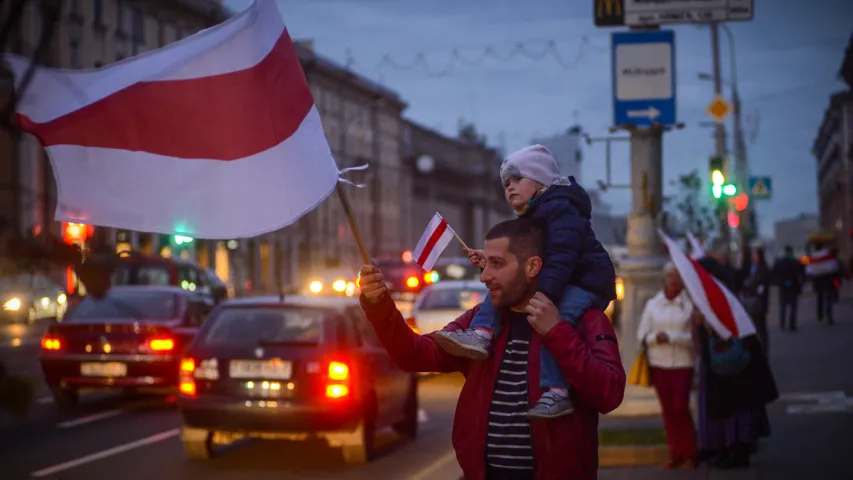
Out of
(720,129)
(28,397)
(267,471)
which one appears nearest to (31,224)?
(28,397)

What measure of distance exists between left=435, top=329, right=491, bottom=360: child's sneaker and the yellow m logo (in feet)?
34.2

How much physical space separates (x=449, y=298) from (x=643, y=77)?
27.1 ft

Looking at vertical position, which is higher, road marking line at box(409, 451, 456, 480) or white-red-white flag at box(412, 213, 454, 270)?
white-red-white flag at box(412, 213, 454, 270)

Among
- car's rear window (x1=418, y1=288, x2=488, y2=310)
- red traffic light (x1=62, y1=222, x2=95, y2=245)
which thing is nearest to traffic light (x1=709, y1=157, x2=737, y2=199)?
car's rear window (x1=418, y1=288, x2=488, y2=310)

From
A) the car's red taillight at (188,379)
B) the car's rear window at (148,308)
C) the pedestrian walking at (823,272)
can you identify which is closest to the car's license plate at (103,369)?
the car's rear window at (148,308)

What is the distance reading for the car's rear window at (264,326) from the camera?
38.6 ft

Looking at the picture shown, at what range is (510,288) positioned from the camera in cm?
414

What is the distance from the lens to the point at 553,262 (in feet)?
13.6

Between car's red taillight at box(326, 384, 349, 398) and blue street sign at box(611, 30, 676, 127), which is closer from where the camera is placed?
car's red taillight at box(326, 384, 349, 398)

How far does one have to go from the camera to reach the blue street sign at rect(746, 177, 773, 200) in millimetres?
40406

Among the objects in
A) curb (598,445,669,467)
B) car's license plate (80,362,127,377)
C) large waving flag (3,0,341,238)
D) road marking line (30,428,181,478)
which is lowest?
road marking line (30,428,181,478)

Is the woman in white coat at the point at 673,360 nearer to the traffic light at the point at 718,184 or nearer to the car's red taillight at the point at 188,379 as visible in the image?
the car's red taillight at the point at 188,379

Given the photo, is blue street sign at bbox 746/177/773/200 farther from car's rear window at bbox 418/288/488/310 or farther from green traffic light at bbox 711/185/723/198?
car's rear window at bbox 418/288/488/310

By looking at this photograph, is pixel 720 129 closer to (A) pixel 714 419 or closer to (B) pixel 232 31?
(A) pixel 714 419
